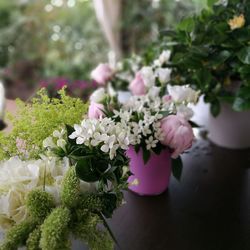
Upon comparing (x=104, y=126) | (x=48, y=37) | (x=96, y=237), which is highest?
(x=104, y=126)

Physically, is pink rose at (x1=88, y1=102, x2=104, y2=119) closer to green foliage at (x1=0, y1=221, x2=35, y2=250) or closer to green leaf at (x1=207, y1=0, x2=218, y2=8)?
green foliage at (x1=0, y1=221, x2=35, y2=250)

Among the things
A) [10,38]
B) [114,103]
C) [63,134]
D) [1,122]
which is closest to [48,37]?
[10,38]

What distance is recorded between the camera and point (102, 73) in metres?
1.01

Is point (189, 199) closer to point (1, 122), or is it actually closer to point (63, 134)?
point (63, 134)

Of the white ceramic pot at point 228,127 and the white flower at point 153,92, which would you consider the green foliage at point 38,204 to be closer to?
the white flower at point 153,92

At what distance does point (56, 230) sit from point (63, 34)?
2672 millimetres

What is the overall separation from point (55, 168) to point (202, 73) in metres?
0.49

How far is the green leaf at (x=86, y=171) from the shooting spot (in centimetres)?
49

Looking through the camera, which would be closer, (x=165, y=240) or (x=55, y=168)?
(x=55, y=168)

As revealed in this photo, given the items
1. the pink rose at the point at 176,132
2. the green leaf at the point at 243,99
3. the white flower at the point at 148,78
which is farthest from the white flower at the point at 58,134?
the green leaf at the point at 243,99

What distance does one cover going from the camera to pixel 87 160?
51 cm

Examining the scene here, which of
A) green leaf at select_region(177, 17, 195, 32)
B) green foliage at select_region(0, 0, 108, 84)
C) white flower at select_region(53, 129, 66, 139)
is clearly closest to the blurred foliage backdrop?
green foliage at select_region(0, 0, 108, 84)

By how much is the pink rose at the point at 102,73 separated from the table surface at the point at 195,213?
360 mm

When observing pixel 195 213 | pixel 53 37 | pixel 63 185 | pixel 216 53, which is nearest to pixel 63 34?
pixel 53 37
